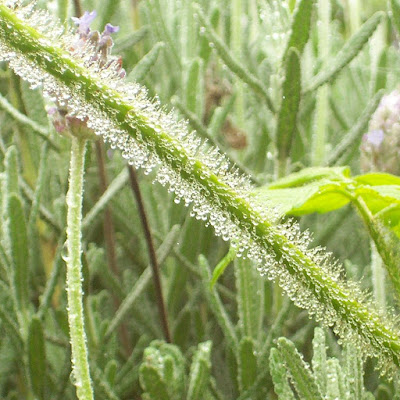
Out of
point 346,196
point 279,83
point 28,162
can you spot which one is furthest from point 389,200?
point 28,162

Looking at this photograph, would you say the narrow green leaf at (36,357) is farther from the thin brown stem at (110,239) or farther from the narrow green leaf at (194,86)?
the narrow green leaf at (194,86)

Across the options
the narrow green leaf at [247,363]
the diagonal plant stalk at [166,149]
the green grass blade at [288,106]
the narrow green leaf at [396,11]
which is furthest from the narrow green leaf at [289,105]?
the diagonal plant stalk at [166,149]

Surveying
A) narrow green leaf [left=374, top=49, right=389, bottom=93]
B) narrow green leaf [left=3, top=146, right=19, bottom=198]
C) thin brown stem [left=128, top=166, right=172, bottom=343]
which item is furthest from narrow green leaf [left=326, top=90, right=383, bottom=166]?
narrow green leaf [left=3, top=146, right=19, bottom=198]

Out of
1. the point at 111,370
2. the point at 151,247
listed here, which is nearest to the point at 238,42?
the point at 151,247

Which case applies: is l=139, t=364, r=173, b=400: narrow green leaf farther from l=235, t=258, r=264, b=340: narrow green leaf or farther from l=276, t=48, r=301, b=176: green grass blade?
l=276, t=48, r=301, b=176: green grass blade

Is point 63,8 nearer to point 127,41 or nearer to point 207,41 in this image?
point 127,41
